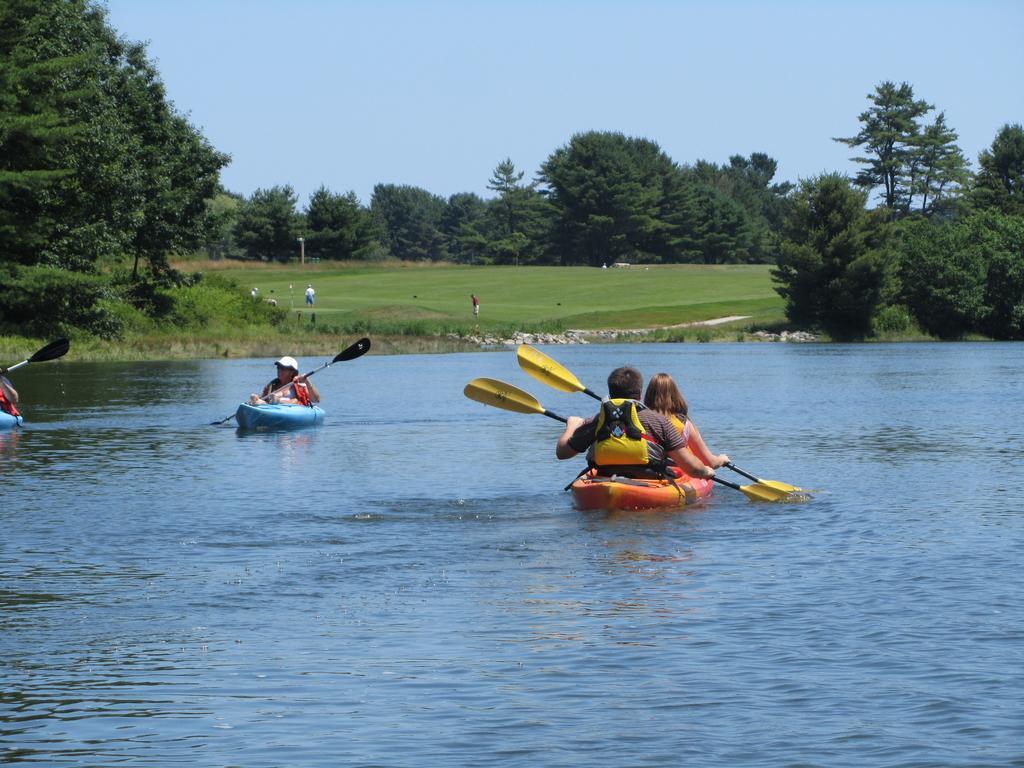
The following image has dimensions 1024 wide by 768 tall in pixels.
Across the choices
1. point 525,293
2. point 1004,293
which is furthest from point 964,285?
point 525,293

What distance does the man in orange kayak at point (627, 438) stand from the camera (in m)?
15.2

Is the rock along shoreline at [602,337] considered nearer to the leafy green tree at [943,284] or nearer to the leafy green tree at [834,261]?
the leafy green tree at [834,261]

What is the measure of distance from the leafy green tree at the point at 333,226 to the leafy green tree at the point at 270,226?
204 centimetres

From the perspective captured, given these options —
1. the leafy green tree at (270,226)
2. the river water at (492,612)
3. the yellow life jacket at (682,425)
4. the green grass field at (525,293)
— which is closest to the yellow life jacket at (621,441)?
the yellow life jacket at (682,425)

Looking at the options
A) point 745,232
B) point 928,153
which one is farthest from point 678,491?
point 745,232

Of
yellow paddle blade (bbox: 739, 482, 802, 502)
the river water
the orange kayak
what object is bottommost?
the river water

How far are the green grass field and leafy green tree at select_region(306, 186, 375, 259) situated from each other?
18.2ft

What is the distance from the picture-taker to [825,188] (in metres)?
88.6

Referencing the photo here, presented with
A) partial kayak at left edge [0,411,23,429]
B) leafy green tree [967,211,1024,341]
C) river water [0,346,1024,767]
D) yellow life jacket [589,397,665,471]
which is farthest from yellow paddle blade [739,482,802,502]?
leafy green tree [967,211,1024,341]

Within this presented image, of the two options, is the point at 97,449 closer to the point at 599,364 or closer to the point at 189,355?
the point at 599,364

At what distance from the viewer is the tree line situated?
171 ft

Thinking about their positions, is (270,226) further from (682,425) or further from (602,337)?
(682,425)

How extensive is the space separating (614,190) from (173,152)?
81.3 meters

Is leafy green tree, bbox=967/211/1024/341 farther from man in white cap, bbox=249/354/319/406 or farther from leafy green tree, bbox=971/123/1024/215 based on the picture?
man in white cap, bbox=249/354/319/406
